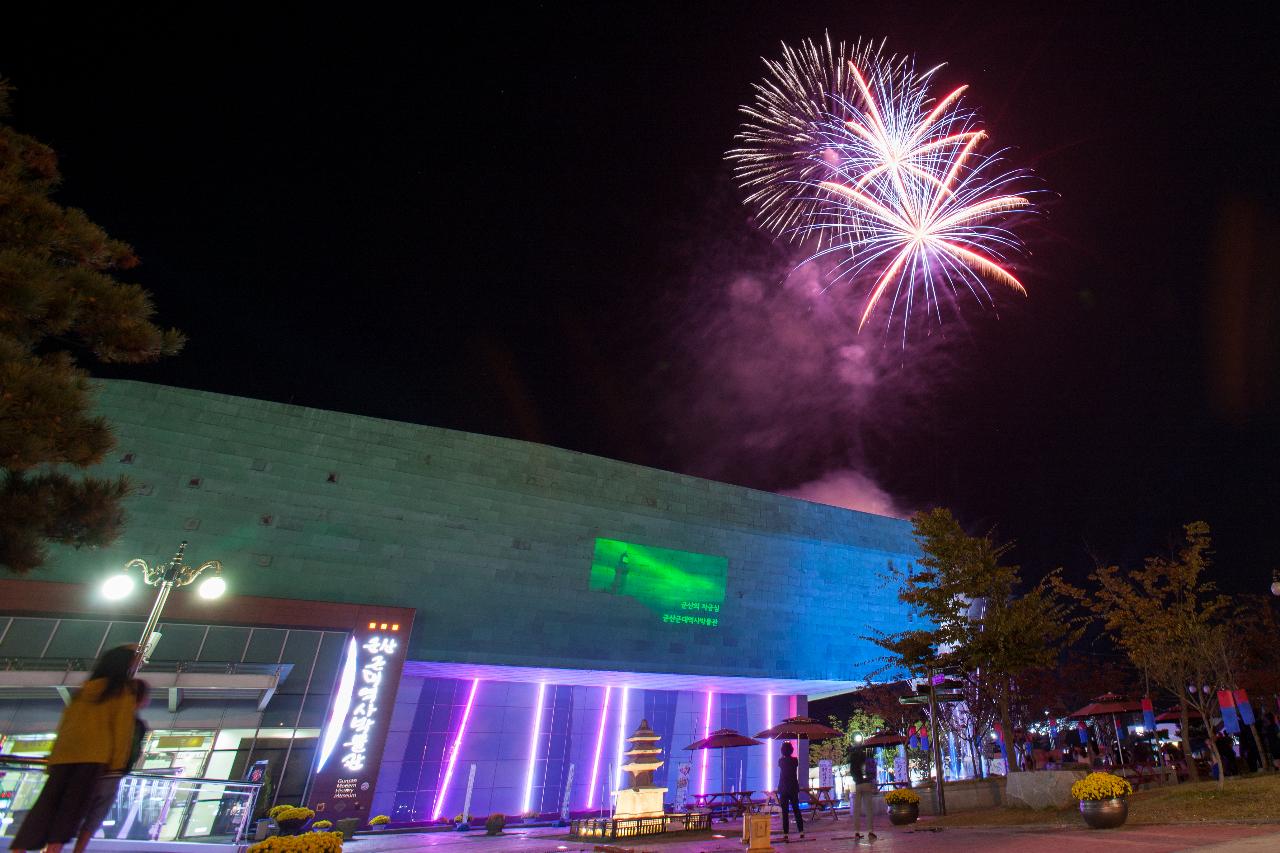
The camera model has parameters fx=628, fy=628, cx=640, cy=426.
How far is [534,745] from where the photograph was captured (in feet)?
95.2

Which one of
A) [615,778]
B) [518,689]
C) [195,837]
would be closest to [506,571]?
[518,689]

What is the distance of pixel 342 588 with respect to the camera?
25.9 meters

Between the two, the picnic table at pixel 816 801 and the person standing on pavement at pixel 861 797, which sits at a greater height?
the person standing on pavement at pixel 861 797

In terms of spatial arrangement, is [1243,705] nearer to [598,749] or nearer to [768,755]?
[768,755]

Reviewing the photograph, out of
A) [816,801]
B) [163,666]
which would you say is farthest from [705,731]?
[163,666]

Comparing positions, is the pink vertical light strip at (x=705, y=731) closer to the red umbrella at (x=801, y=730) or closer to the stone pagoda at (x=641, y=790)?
the red umbrella at (x=801, y=730)

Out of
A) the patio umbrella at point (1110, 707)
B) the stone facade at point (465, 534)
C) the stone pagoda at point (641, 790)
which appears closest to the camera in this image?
the stone pagoda at point (641, 790)

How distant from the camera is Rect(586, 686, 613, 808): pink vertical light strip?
96.2 ft

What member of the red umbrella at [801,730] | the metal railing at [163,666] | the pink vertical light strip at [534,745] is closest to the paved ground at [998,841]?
the red umbrella at [801,730]

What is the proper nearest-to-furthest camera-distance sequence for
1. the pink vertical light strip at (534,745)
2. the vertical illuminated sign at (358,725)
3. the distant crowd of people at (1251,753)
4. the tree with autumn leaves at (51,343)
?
the tree with autumn leaves at (51,343) → the distant crowd of people at (1251,753) → the vertical illuminated sign at (358,725) → the pink vertical light strip at (534,745)

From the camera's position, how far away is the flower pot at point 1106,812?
1054cm

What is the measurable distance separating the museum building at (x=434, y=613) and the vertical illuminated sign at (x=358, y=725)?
78 mm

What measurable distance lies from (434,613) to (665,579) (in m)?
11.2

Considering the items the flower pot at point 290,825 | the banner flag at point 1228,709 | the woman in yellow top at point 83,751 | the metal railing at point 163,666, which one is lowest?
the flower pot at point 290,825
